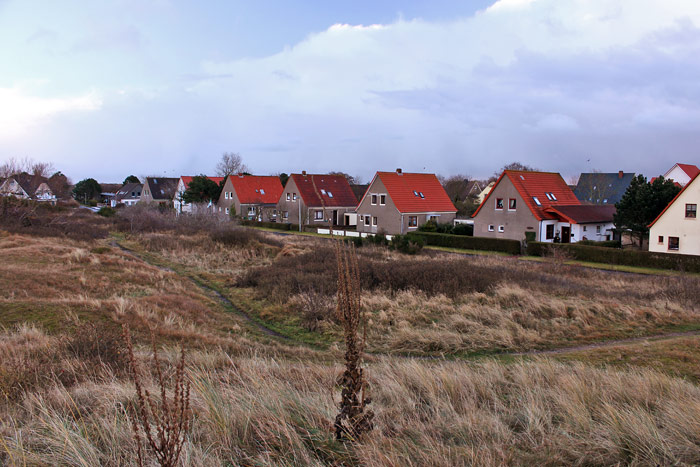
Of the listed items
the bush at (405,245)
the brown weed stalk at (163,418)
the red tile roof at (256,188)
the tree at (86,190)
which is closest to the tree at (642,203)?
the bush at (405,245)

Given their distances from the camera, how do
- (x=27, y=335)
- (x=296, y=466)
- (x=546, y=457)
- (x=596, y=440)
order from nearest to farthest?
(x=296, y=466) < (x=546, y=457) < (x=596, y=440) < (x=27, y=335)

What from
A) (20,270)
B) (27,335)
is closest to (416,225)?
(20,270)

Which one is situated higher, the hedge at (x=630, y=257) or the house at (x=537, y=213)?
the house at (x=537, y=213)

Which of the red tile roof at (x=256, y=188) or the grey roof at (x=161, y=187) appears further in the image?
the grey roof at (x=161, y=187)

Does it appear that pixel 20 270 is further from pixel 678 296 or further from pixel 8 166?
pixel 8 166

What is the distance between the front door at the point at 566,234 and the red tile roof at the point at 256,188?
36237mm

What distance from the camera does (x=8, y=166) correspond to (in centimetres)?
4684

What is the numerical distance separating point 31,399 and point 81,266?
15107 millimetres

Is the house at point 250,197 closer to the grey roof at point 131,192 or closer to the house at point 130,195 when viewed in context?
the house at point 130,195

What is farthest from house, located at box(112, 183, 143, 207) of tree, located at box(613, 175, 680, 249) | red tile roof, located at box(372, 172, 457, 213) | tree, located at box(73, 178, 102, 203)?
tree, located at box(613, 175, 680, 249)

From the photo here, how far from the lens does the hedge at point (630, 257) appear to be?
901 inches

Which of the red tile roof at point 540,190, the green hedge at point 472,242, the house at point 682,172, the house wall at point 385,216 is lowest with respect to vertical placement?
the green hedge at point 472,242

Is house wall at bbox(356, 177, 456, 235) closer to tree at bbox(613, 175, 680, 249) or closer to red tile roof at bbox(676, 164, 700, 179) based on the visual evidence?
tree at bbox(613, 175, 680, 249)

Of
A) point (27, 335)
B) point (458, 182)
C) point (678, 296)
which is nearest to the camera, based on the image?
point (27, 335)
